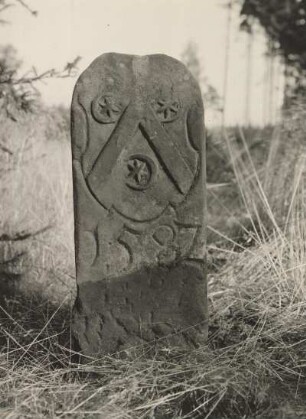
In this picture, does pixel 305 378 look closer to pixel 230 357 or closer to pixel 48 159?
pixel 230 357

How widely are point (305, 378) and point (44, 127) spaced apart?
3535 mm

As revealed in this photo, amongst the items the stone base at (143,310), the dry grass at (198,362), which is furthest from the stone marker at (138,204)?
the dry grass at (198,362)

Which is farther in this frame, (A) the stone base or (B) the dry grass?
(A) the stone base

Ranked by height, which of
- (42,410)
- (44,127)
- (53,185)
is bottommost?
(42,410)

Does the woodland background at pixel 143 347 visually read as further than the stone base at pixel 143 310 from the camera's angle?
No

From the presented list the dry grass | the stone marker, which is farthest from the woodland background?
the stone marker

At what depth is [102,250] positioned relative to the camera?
8.94 ft

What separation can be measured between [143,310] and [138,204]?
0.46m

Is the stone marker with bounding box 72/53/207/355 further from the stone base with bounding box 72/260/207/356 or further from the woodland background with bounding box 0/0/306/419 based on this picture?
the woodland background with bounding box 0/0/306/419

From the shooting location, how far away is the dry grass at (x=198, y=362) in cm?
240

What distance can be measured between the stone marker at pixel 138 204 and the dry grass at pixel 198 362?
15cm

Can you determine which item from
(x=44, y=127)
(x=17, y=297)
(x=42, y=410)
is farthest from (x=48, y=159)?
(x=42, y=410)

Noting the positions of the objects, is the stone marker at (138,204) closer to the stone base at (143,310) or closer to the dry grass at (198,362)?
the stone base at (143,310)

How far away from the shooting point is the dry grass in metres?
2.40
